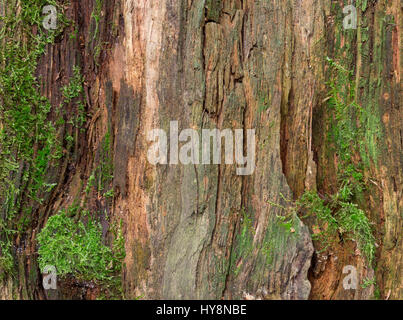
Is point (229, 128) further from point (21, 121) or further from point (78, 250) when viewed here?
point (21, 121)

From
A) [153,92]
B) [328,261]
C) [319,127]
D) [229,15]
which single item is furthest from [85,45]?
[328,261]

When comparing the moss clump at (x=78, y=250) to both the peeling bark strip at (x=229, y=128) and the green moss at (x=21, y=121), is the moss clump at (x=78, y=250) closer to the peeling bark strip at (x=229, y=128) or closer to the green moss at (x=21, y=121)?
the peeling bark strip at (x=229, y=128)

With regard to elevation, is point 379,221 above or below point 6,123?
below

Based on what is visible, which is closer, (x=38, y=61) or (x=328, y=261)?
(x=328, y=261)

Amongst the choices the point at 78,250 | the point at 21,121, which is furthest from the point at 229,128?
the point at 21,121

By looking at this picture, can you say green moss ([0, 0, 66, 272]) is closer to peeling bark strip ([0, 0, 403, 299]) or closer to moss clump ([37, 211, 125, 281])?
peeling bark strip ([0, 0, 403, 299])

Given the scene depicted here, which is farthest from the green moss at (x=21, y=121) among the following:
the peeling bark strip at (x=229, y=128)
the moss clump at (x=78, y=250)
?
the moss clump at (x=78, y=250)

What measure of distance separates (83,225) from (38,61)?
1210 millimetres

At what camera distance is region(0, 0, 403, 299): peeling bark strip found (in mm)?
2764

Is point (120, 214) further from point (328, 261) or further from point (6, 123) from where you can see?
point (328, 261)

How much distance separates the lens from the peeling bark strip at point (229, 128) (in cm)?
276

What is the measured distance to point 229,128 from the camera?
278 centimetres

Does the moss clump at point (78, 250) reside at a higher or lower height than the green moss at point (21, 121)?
lower

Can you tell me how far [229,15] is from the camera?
282 cm
